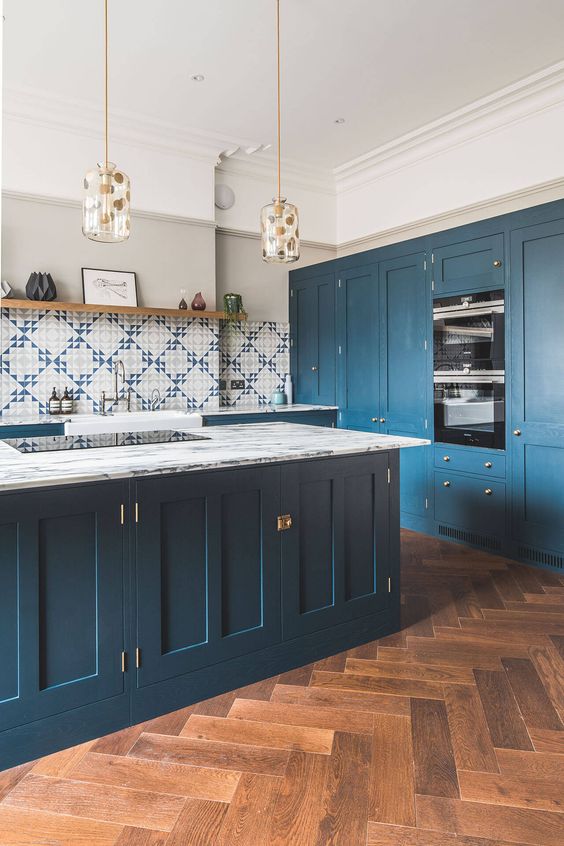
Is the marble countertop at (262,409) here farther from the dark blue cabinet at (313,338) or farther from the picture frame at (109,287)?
the picture frame at (109,287)

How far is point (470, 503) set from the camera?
4.17 m

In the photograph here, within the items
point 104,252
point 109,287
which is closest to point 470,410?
point 109,287

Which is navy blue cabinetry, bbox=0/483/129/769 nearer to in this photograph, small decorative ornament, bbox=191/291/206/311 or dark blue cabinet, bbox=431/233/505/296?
dark blue cabinet, bbox=431/233/505/296

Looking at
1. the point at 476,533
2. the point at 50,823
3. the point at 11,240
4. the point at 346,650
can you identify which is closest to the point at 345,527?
the point at 346,650

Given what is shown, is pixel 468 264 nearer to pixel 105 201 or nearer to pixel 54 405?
pixel 105 201

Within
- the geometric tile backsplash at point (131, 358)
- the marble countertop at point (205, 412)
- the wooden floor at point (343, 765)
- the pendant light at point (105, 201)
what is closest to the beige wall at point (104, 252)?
the geometric tile backsplash at point (131, 358)

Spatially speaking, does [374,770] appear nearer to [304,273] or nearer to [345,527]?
[345,527]

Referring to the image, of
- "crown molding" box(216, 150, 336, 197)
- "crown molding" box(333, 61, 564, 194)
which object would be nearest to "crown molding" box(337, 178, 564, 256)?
"crown molding" box(333, 61, 564, 194)

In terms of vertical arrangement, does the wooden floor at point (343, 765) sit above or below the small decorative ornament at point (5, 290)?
below

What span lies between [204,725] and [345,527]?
98cm

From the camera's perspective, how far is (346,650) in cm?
267

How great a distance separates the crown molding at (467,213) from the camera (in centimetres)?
409

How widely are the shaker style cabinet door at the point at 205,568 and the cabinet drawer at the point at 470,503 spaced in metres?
2.14

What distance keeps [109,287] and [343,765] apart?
3830 mm
